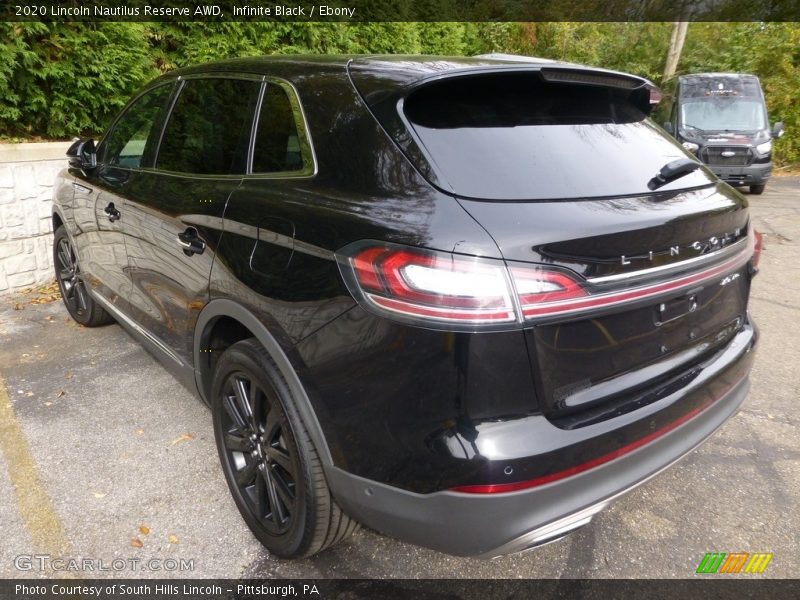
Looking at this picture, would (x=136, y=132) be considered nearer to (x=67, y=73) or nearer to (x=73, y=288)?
(x=73, y=288)

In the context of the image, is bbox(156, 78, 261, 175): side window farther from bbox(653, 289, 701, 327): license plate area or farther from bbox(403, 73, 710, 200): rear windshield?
bbox(653, 289, 701, 327): license plate area

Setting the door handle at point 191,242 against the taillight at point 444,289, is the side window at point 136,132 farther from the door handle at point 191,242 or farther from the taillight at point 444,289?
the taillight at point 444,289

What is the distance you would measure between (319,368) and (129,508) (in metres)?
1.34

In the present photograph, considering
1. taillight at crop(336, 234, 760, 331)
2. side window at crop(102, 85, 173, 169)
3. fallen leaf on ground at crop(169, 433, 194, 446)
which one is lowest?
fallen leaf on ground at crop(169, 433, 194, 446)

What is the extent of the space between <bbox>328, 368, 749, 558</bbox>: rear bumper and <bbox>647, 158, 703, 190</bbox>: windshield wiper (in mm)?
858

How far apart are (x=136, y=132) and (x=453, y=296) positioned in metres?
2.71

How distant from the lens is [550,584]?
2234 mm

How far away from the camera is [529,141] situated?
2.02 metres

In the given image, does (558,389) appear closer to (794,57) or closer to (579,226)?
(579,226)

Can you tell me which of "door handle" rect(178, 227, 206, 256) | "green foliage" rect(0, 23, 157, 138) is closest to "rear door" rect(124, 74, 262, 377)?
"door handle" rect(178, 227, 206, 256)

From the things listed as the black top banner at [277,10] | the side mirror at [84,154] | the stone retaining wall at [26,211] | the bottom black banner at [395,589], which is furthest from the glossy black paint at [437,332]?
the black top banner at [277,10]

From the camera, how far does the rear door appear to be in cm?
253

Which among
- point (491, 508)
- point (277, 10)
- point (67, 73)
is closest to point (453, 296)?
point (491, 508)

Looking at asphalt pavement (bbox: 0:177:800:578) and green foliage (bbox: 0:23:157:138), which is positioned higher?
green foliage (bbox: 0:23:157:138)
